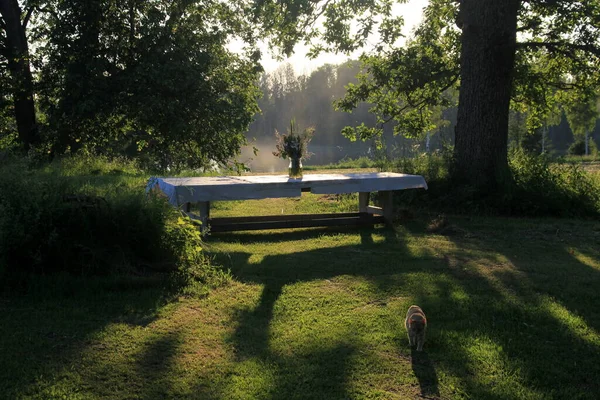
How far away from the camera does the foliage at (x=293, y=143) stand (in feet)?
26.5

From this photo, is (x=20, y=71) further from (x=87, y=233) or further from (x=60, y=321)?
(x=60, y=321)

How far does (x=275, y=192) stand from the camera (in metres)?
7.16

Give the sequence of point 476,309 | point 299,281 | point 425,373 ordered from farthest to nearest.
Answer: point 299,281 < point 476,309 < point 425,373

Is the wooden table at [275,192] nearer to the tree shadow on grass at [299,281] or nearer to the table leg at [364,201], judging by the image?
the table leg at [364,201]

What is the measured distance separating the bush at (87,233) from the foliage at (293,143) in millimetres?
3110

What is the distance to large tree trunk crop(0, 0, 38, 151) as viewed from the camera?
13875mm

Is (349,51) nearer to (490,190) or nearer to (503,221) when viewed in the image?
(490,190)

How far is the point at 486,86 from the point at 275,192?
5.60m

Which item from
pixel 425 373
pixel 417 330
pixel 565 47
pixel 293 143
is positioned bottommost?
pixel 425 373

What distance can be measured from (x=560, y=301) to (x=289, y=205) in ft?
23.0

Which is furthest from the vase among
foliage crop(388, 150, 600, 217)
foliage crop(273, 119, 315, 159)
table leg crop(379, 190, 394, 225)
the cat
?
the cat

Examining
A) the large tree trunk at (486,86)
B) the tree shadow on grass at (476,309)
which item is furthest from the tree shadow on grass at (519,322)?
the large tree trunk at (486,86)

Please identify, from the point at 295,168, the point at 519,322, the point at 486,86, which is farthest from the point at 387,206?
the point at 519,322

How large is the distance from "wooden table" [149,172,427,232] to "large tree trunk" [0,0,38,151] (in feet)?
29.4
